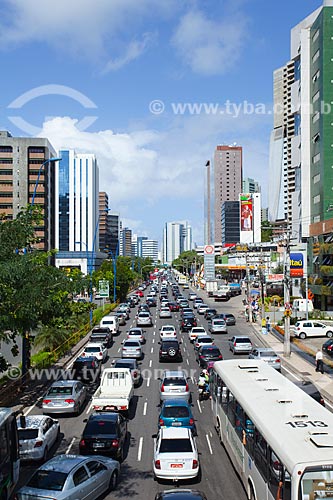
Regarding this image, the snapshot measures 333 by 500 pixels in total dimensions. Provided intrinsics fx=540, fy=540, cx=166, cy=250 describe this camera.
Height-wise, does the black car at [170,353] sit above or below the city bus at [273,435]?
below

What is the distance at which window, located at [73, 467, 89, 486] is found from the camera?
462 inches

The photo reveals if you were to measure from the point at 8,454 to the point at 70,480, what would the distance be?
197 cm

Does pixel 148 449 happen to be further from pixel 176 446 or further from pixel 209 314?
pixel 209 314

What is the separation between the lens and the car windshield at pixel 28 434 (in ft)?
51.8

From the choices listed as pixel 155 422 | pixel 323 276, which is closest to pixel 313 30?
pixel 323 276

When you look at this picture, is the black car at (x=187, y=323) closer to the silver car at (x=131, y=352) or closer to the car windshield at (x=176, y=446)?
the silver car at (x=131, y=352)

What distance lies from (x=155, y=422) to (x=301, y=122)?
69.6 meters

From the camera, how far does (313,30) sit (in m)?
77.3

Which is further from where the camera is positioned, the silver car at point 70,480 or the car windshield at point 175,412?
the car windshield at point 175,412

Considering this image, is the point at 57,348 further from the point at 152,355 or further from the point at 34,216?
the point at 34,216

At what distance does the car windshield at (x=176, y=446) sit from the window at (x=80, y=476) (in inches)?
101

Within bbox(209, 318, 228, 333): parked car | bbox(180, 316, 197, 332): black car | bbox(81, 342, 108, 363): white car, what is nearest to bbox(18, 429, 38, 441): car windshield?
bbox(81, 342, 108, 363): white car

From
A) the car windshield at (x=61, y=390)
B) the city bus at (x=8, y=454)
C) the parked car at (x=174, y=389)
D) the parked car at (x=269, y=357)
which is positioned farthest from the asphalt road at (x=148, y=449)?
the parked car at (x=269, y=357)

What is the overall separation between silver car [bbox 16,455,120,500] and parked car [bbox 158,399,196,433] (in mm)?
4336
